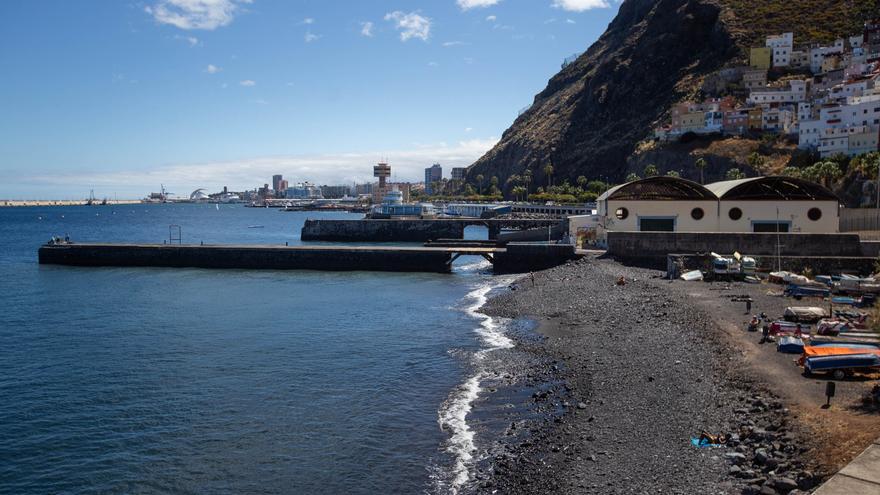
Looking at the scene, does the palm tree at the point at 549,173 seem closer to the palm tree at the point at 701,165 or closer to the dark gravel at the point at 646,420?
the palm tree at the point at 701,165

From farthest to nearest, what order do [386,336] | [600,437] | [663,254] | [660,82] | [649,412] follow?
[660,82] → [663,254] → [386,336] → [649,412] → [600,437]

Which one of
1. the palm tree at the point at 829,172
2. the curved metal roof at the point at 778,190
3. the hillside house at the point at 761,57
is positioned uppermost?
the hillside house at the point at 761,57

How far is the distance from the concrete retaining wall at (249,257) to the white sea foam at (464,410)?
88.8 feet

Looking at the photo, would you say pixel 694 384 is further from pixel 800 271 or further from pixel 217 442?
pixel 800 271

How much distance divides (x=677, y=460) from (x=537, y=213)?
115159 millimetres

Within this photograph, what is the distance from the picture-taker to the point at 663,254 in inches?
1978

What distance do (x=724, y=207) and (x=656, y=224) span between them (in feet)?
17.8

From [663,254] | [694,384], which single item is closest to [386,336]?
[694,384]

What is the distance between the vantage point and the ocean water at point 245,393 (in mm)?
17500

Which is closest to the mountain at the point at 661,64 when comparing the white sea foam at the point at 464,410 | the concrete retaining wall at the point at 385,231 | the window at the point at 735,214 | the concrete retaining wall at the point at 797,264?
the concrete retaining wall at the point at 385,231

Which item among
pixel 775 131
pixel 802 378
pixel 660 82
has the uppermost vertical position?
pixel 660 82

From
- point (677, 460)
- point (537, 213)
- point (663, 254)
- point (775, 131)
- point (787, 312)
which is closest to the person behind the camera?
point (677, 460)

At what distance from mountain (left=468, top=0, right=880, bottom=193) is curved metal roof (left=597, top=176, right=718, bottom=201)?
81324mm

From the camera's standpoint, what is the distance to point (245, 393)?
79.6 feet
